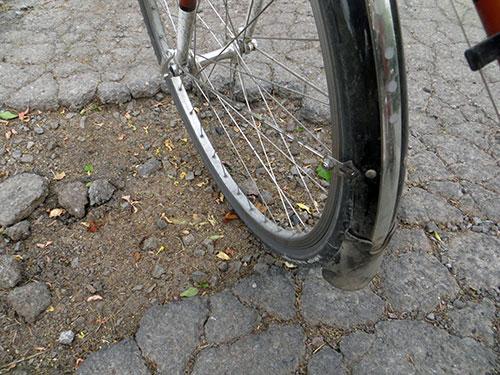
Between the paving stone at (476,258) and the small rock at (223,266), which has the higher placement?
the small rock at (223,266)

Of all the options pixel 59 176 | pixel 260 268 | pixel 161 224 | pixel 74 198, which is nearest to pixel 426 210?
pixel 260 268

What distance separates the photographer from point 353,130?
2.73 feet

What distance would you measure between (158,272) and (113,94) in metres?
1.07

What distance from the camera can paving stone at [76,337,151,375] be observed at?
4.27 feet

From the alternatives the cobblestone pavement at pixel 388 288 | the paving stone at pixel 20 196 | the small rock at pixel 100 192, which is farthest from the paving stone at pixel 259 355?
the paving stone at pixel 20 196

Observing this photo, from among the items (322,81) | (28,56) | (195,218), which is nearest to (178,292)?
(195,218)

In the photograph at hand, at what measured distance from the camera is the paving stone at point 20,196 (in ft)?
5.55

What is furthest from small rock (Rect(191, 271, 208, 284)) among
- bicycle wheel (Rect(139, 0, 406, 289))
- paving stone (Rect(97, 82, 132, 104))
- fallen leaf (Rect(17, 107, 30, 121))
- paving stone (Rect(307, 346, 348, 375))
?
fallen leaf (Rect(17, 107, 30, 121))

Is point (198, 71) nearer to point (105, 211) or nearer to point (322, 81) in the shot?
point (105, 211)

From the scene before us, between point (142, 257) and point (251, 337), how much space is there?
523 millimetres

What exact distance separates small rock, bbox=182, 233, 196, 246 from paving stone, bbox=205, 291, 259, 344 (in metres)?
0.26

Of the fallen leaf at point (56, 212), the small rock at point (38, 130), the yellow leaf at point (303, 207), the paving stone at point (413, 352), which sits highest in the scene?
the small rock at point (38, 130)

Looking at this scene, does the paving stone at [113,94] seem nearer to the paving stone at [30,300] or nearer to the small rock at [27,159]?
the small rock at [27,159]

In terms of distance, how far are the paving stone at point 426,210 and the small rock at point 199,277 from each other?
822 mm
